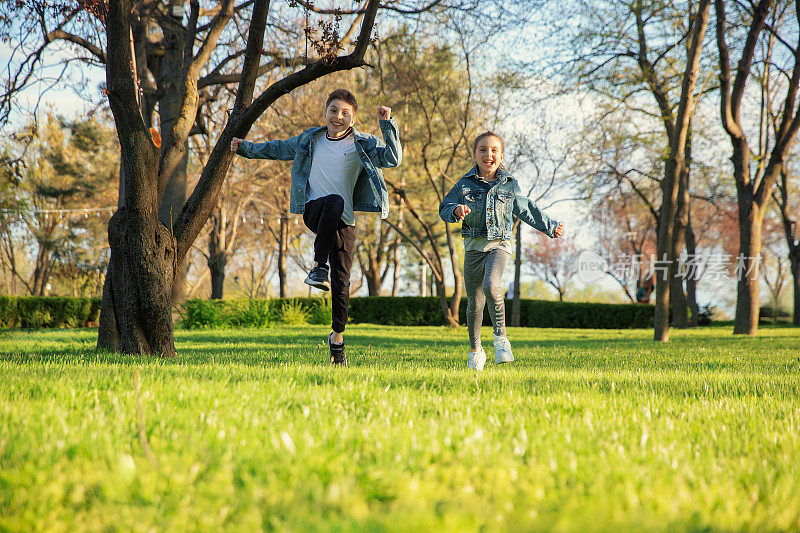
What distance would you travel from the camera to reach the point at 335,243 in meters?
5.25

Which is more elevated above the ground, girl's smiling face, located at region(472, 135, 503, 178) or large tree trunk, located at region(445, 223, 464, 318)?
girl's smiling face, located at region(472, 135, 503, 178)

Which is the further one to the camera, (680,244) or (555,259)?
(555,259)

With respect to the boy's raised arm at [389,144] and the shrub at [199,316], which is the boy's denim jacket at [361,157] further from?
the shrub at [199,316]

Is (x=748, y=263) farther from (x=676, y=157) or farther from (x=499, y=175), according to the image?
(x=499, y=175)

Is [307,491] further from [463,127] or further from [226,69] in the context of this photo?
[226,69]

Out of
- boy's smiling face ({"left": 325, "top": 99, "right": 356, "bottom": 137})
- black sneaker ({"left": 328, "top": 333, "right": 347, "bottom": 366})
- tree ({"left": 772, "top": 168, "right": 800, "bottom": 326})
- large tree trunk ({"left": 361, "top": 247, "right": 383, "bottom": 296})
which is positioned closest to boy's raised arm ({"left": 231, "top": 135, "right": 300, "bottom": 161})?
boy's smiling face ({"left": 325, "top": 99, "right": 356, "bottom": 137})

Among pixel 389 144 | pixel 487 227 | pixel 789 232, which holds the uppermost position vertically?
pixel 789 232

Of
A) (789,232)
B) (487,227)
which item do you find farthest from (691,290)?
(487,227)

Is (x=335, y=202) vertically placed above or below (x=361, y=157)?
below

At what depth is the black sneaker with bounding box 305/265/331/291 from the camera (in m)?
5.01

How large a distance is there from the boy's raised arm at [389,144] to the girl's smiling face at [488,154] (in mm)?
886

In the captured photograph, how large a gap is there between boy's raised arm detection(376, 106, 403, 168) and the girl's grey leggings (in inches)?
49.8

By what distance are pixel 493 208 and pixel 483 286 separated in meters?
0.78

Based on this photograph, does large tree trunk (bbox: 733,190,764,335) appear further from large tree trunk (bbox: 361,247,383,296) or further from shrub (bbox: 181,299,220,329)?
large tree trunk (bbox: 361,247,383,296)
